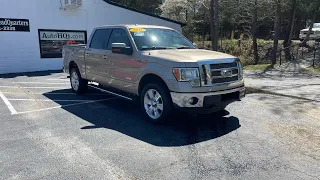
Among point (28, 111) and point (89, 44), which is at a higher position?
point (89, 44)

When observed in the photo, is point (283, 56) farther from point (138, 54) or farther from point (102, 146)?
point (102, 146)

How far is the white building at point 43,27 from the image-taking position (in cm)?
1388

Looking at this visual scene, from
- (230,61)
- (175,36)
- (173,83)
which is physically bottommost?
(173,83)

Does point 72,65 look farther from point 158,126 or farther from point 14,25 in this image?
point 14,25

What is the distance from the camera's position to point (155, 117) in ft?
18.0

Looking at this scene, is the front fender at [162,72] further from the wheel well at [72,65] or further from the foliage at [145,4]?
the foliage at [145,4]

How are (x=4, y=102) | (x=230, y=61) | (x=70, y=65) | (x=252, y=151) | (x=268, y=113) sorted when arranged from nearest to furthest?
(x=252, y=151) < (x=230, y=61) < (x=268, y=113) < (x=4, y=102) < (x=70, y=65)

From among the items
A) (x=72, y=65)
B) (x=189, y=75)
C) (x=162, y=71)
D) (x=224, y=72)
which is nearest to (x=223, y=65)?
(x=224, y=72)

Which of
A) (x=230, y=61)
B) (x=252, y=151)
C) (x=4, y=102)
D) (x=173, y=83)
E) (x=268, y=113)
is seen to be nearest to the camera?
(x=252, y=151)

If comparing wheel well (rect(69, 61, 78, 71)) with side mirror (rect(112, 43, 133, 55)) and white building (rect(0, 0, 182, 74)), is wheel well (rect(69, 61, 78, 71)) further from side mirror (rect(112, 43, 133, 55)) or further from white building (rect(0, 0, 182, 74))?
white building (rect(0, 0, 182, 74))

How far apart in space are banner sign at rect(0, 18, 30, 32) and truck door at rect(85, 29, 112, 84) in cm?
847

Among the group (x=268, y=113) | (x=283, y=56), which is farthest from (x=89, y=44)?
(x=283, y=56)

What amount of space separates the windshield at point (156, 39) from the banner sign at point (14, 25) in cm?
1022

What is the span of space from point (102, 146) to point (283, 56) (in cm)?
1653
